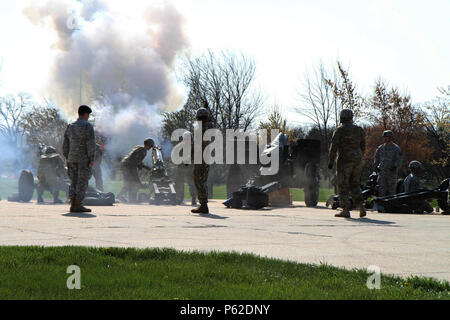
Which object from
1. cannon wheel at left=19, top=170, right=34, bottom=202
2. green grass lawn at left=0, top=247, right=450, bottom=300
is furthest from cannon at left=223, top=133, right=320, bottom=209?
green grass lawn at left=0, top=247, right=450, bottom=300

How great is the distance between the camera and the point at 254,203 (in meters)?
15.8

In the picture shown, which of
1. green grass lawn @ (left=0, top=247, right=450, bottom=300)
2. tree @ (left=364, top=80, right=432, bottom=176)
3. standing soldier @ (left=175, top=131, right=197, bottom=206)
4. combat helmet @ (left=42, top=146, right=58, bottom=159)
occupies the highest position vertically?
tree @ (left=364, top=80, right=432, bottom=176)

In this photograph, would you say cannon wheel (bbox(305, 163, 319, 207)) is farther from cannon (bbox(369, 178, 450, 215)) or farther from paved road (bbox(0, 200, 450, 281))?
paved road (bbox(0, 200, 450, 281))

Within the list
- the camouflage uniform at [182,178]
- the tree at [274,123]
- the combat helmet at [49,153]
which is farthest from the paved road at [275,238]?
the tree at [274,123]

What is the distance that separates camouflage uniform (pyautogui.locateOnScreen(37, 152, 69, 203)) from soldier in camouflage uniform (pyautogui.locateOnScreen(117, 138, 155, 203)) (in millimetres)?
2026

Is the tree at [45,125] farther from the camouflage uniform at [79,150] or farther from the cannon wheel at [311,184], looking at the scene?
the camouflage uniform at [79,150]

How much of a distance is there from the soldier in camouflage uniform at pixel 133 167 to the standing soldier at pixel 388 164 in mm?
7478

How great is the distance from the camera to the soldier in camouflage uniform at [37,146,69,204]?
1859cm

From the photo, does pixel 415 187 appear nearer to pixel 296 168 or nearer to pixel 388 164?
pixel 388 164

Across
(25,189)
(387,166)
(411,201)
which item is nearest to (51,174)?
(25,189)

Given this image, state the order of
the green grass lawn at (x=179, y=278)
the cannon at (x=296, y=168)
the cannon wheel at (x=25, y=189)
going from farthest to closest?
the cannon wheel at (x=25, y=189), the cannon at (x=296, y=168), the green grass lawn at (x=179, y=278)

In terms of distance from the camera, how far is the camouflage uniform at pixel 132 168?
19906 mm

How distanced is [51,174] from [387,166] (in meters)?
9.87
